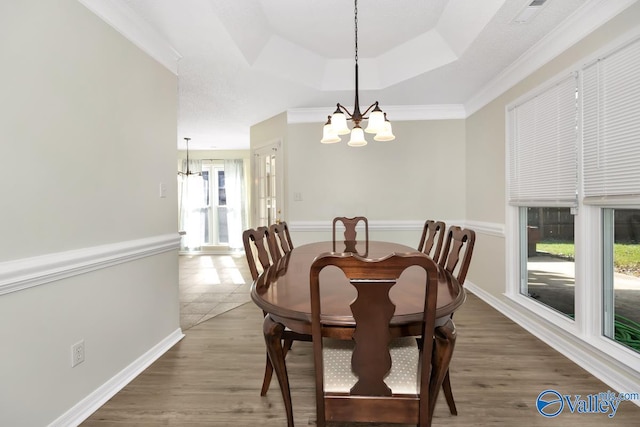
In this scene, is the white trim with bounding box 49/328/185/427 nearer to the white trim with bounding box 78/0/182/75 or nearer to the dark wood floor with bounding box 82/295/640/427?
the dark wood floor with bounding box 82/295/640/427

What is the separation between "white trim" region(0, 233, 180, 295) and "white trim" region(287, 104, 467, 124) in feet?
8.41

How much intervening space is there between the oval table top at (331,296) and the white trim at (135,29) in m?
1.80

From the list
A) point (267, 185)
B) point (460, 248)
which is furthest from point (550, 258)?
point (267, 185)

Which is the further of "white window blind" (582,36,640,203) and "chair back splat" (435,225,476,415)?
A: "white window blind" (582,36,640,203)

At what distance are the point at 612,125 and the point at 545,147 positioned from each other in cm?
65

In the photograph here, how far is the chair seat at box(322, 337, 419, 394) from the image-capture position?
114cm

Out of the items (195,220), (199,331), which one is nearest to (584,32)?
(199,331)

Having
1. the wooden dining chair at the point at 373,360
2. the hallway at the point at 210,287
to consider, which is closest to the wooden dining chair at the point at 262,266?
the wooden dining chair at the point at 373,360

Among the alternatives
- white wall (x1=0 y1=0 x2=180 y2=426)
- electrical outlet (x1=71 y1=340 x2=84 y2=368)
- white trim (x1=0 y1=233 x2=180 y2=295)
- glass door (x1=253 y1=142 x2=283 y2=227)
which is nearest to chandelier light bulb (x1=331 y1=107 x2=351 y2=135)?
white wall (x1=0 y1=0 x2=180 y2=426)

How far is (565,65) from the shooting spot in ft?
7.46

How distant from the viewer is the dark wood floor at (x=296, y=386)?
1587 mm

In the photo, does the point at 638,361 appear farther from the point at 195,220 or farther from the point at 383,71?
the point at 195,220

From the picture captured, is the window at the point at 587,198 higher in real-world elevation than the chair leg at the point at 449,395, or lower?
higher

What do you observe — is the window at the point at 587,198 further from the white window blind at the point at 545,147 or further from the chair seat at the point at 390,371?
the chair seat at the point at 390,371
